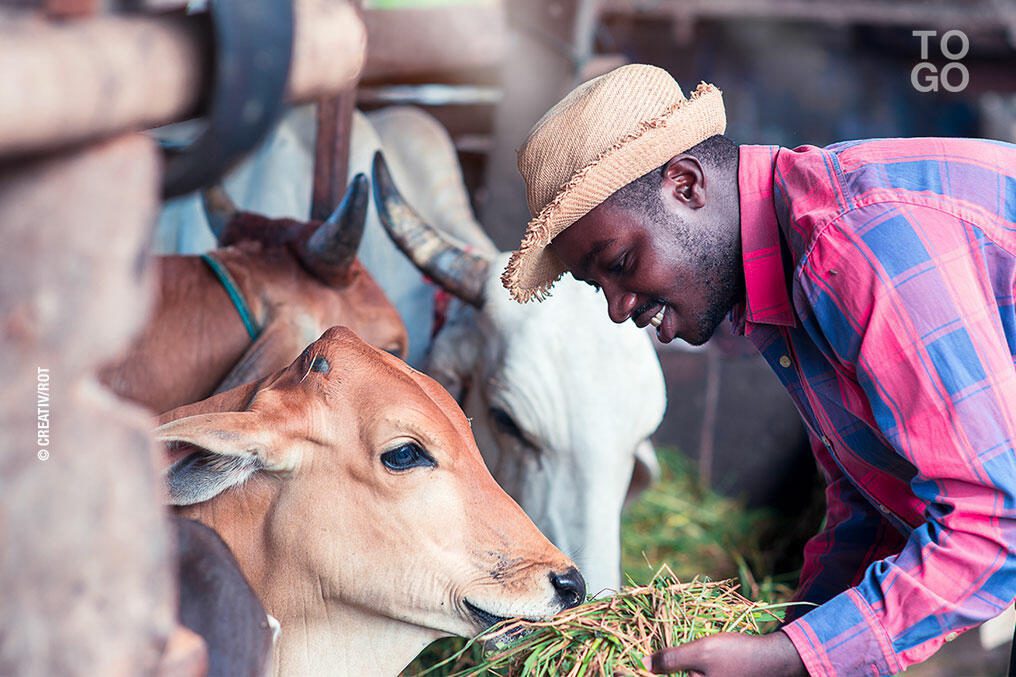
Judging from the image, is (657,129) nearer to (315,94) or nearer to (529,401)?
(315,94)

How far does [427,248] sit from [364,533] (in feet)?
4.42

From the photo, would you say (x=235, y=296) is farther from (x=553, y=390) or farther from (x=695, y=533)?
(x=695, y=533)

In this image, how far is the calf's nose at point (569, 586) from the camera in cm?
184

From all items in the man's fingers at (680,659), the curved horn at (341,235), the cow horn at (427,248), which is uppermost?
the curved horn at (341,235)

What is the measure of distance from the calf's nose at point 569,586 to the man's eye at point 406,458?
0.28 meters

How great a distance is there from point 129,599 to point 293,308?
1.53 m

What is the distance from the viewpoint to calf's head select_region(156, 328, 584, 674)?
5.97 feet

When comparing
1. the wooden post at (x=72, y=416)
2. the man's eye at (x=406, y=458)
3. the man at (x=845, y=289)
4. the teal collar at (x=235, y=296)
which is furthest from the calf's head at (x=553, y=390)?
the wooden post at (x=72, y=416)

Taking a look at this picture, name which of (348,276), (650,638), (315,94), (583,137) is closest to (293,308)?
(348,276)

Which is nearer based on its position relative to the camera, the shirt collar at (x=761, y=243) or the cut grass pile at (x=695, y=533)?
the shirt collar at (x=761, y=243)

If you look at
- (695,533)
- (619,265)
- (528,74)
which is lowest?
(695,533)

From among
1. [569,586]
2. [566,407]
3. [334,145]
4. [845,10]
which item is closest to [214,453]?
[569,586]

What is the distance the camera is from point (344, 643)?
6.13ft

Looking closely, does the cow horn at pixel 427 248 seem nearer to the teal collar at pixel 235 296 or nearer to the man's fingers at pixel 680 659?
the teal collar at pixel 235 296
